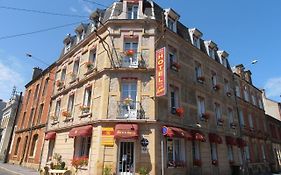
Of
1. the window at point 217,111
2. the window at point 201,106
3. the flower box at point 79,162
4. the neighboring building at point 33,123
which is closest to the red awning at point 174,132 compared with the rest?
the window at point 201,106

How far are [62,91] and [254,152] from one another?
20.0m

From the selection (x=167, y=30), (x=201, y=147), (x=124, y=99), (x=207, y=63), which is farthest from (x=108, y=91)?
(x=207, y=63)

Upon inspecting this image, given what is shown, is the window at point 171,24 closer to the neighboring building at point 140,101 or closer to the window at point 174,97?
the neighboring building at point 140,101

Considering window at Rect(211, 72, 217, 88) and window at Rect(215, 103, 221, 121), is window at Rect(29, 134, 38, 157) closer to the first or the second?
window at Rect(215, 103, 221, 121)

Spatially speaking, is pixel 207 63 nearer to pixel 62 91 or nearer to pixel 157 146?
pixel 157 146

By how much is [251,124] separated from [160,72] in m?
16.9

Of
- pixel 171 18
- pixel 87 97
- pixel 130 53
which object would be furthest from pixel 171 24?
pixel 87 97

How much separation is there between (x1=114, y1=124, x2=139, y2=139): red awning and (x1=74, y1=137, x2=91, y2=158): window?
119 inches

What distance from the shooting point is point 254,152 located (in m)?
22.7

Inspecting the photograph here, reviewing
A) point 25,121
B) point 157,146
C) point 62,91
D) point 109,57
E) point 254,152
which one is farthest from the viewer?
point 25,121

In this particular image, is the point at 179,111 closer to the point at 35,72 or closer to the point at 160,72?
the point at 160,72

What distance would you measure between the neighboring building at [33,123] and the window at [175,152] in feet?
39.9

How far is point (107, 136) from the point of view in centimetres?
1194

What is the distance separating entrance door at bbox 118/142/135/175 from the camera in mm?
11477
